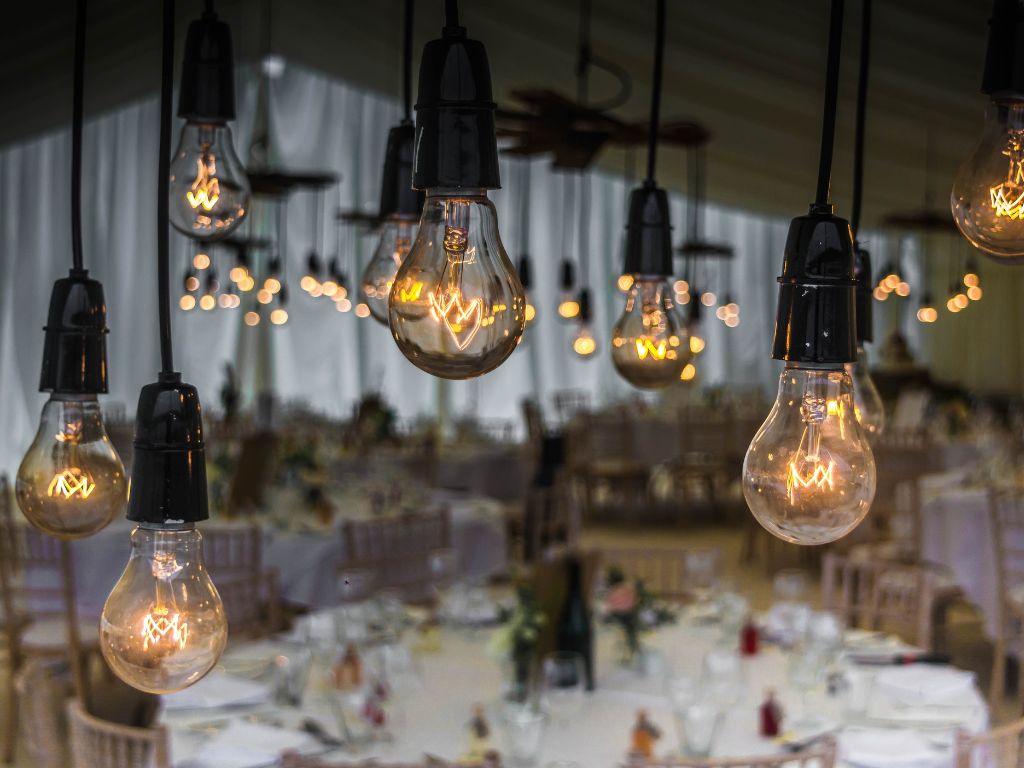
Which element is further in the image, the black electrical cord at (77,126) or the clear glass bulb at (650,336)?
the clear glass bulb at (650,336)

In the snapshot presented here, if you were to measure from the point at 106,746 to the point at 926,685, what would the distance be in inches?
80.8

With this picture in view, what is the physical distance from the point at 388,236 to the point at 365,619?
245 centimetres

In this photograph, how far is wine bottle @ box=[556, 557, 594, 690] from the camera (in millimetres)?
3312

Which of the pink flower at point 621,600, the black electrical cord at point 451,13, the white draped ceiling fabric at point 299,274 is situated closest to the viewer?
the black electrical cord at point 451,13

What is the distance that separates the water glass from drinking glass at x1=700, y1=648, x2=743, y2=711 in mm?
577

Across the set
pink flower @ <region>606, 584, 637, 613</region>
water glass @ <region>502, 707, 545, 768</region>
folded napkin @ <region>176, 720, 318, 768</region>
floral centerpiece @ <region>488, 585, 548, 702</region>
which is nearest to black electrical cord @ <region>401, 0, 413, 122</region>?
water glass @ <region>502, 707, 545, 768</region>

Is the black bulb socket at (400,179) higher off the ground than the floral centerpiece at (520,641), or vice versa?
the black bulb socket at (400,179)

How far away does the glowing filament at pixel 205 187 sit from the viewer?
1.52m

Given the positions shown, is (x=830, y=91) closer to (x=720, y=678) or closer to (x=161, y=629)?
(x=161, y=629)

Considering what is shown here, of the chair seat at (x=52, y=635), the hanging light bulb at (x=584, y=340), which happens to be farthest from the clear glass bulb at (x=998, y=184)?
the hanging light bulb at (x=584, y=340)

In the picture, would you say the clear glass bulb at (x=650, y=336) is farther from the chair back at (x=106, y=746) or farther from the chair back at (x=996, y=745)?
the chair back at (x=106, y=746)

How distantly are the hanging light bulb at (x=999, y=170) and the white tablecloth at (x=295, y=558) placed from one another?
4.45 meters

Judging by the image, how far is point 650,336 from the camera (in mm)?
1618

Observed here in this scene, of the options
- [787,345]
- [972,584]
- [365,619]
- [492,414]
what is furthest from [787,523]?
[492,414]
